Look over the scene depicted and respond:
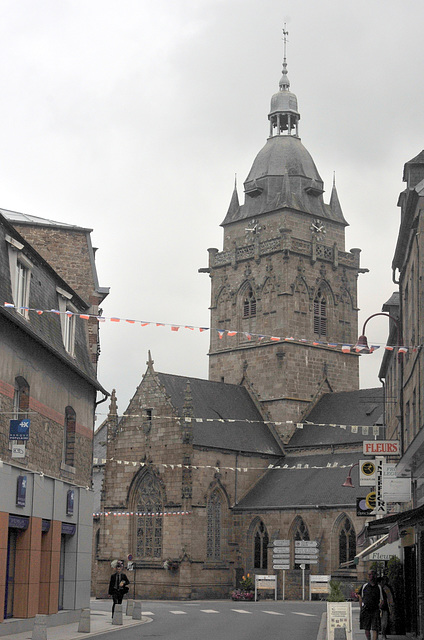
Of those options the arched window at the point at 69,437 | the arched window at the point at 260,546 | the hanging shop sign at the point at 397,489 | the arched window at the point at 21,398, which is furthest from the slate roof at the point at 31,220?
the arched window at the point at 260,546

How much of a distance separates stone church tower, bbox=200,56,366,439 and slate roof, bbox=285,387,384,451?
1.25m

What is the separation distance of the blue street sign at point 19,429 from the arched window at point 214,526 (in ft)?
124

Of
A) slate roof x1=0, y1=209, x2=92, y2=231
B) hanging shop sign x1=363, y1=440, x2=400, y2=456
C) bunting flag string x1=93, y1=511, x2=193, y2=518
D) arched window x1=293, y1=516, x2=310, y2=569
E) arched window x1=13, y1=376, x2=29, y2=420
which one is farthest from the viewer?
bunting flag string x1=93, y1=511, x2=193, y2=518

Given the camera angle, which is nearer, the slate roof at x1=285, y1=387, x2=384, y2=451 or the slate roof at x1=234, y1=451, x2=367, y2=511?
the slate roof at x1=234, y1=451, x2=367, y2=511

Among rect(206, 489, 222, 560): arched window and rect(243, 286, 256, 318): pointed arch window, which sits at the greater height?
rect(243, 286, 256, 318): pointed arch window

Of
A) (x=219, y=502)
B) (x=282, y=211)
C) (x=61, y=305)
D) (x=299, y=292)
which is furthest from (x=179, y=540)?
(x=61, y=305)

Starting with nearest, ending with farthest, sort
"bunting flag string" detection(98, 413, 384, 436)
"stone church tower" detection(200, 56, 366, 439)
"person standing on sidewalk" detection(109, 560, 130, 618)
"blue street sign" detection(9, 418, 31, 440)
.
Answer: "blue street sign" detection(9, 418, 31, 440) < "person standing on sidewalk" detection(109, 560, 130, 618) < "bunting flag string" detection(98, 413, 384, 436) < "stone church tower" detection(200, 56, 366, 439)

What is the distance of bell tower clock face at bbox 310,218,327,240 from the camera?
72062mm

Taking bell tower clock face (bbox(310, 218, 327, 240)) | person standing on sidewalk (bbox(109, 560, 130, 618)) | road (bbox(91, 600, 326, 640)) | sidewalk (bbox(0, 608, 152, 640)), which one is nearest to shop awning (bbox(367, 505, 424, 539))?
road (bbox(91, 600, 326, 640))

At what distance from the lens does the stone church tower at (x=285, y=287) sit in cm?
6875

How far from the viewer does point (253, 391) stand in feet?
228

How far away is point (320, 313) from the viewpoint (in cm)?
7100

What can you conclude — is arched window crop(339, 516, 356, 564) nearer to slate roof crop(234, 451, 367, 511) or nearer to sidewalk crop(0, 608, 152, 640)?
slate roof crop(234, 451, 367, 511)

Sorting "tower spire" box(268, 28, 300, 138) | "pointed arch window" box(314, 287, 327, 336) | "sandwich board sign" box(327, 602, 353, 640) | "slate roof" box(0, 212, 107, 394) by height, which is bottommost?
"sandwich board sign" box(327, 602, 353, 640)
